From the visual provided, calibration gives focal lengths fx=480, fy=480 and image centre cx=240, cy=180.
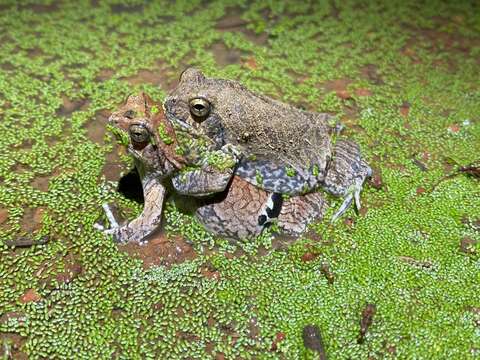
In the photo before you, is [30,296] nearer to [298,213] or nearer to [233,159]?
[233,159]

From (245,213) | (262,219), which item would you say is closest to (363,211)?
(262,219)

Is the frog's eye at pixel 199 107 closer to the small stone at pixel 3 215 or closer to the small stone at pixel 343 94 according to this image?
the small stone at pixel 3 215

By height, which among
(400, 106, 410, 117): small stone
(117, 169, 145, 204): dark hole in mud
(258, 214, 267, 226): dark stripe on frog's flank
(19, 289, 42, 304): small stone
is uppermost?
(258, 214, 267, 226): dark stripe on frog's flank

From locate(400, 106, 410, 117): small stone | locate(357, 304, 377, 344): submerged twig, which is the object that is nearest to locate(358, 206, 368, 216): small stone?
locate(357, 304, 377, 344): submerged twig

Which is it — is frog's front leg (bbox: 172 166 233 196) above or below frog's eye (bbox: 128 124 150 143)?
below

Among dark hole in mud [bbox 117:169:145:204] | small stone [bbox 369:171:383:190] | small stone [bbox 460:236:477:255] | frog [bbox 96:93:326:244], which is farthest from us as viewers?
small stone [bbox 369:171:383:190]

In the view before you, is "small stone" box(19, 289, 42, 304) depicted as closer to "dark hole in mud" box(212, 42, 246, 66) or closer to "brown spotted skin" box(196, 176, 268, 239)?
"brown spotted skin" box(196, 176, 268, 239)
